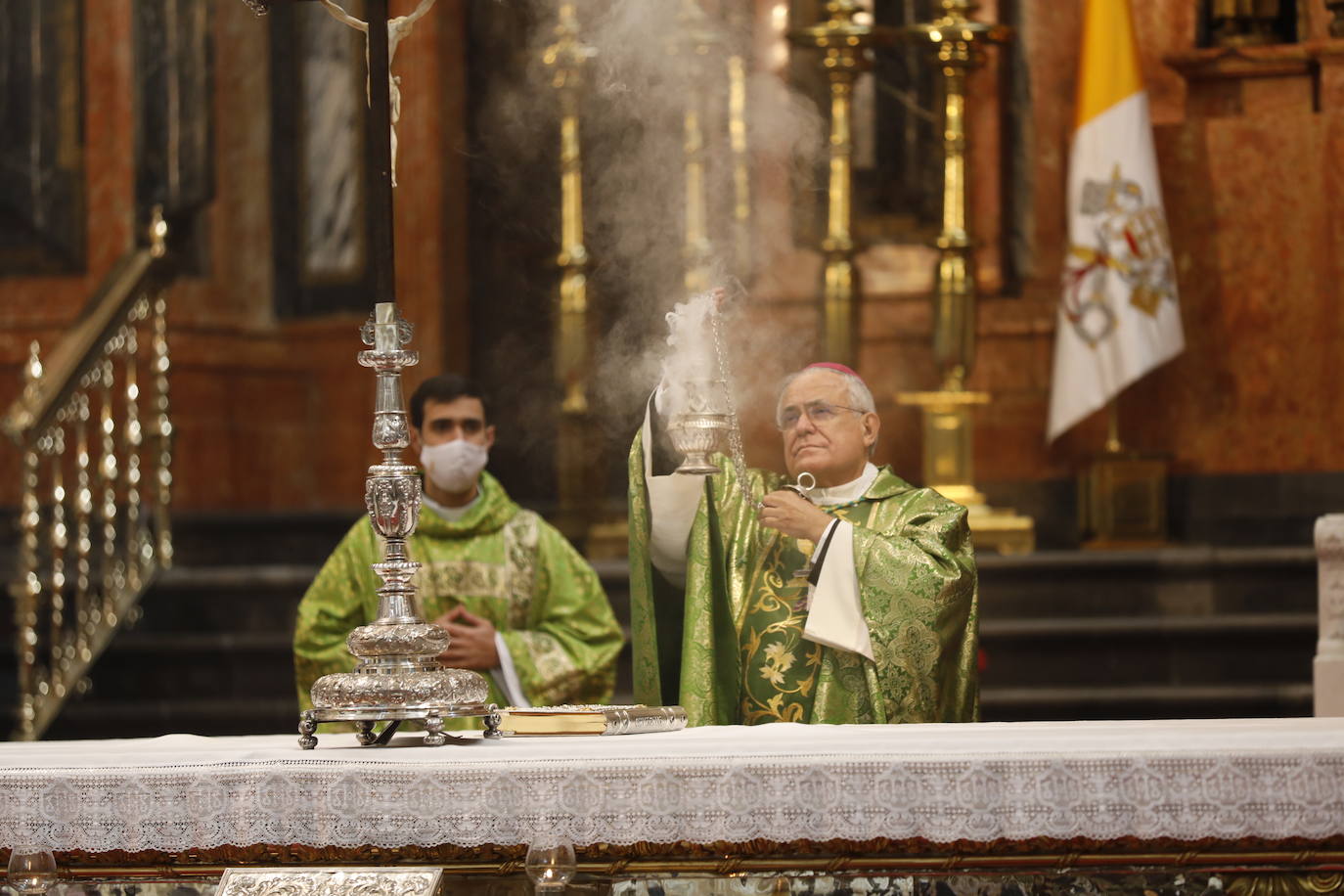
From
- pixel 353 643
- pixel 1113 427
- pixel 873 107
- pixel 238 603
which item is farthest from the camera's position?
pixel 873 107

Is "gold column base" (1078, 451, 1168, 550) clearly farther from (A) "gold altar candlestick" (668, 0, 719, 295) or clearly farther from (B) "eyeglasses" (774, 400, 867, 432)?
(B) "eyeglasses" (774, 400, 867, 432)

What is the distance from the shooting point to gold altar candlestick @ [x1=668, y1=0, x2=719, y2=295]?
9094 mm

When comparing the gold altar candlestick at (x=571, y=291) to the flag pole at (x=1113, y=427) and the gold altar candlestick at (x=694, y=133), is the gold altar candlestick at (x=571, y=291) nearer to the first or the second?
the gold altar candlestick at (x=694, y=133)

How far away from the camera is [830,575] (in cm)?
468

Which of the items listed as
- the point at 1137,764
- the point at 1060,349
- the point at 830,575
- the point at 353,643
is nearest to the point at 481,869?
the point at 353,643

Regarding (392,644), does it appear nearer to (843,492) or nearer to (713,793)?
(713,793)

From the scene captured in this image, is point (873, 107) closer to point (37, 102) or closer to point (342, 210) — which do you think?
point (342, 210)

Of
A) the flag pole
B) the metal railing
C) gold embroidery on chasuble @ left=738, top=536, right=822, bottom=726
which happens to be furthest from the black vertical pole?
the flag pole

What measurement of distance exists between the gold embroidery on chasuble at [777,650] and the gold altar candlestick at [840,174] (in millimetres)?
3992

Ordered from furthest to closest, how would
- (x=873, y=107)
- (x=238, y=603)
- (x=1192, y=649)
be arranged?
(x=873, y=107) → (x=238, y=603) → (x=1192, y=649)

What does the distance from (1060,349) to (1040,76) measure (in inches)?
51.6

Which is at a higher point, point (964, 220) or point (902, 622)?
point (964, 220)

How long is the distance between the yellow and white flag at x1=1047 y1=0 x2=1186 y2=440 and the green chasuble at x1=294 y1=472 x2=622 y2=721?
3.44 meters

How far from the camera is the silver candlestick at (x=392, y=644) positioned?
144 inches
